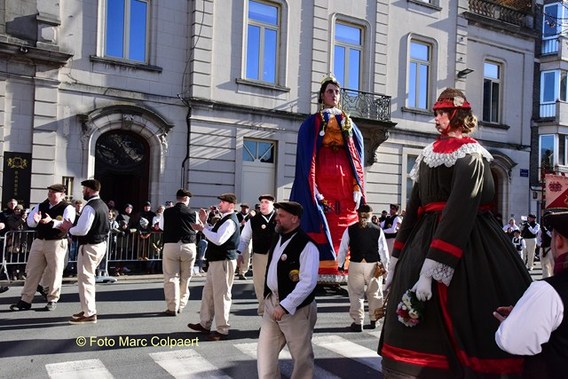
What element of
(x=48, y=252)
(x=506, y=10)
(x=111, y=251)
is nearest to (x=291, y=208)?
(x=48, y=252)

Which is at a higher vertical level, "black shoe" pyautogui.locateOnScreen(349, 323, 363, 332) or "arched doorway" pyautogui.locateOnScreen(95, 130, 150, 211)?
"arched doorway" pyautogui.locateOnScreen(95, 130, 150, 211)

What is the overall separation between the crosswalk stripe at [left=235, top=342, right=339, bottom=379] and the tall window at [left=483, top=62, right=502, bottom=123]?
1944 cm

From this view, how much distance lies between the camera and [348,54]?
1970 cm

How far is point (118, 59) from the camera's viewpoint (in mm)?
15383

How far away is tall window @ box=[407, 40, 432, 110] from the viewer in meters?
21.2

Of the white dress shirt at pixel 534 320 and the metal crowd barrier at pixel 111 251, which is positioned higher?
the white dress shirt at pixel 534 320

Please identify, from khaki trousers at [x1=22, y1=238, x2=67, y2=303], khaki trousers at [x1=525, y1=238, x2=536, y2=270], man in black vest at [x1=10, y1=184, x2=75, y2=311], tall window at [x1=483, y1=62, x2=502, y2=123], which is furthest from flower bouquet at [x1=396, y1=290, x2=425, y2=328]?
tall window at [x1=483, y1=62, x2=502, y2=123]

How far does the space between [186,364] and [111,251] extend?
7.50m

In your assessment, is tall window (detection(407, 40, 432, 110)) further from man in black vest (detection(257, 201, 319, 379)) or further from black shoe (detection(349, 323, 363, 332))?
man in black vest (detection(257, 201, 319, 379))

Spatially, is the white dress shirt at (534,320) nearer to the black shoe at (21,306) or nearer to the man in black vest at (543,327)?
the man in black vest at (543,327)

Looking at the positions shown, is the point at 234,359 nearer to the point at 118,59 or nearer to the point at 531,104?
the point at 118,59

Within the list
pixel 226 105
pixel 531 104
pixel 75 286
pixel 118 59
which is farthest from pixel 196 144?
pixel 531 104

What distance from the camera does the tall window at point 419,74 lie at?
69.7 feet

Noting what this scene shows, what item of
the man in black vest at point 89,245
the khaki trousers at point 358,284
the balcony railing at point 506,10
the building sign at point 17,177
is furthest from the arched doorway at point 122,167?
the balcony railing at point 506,10
